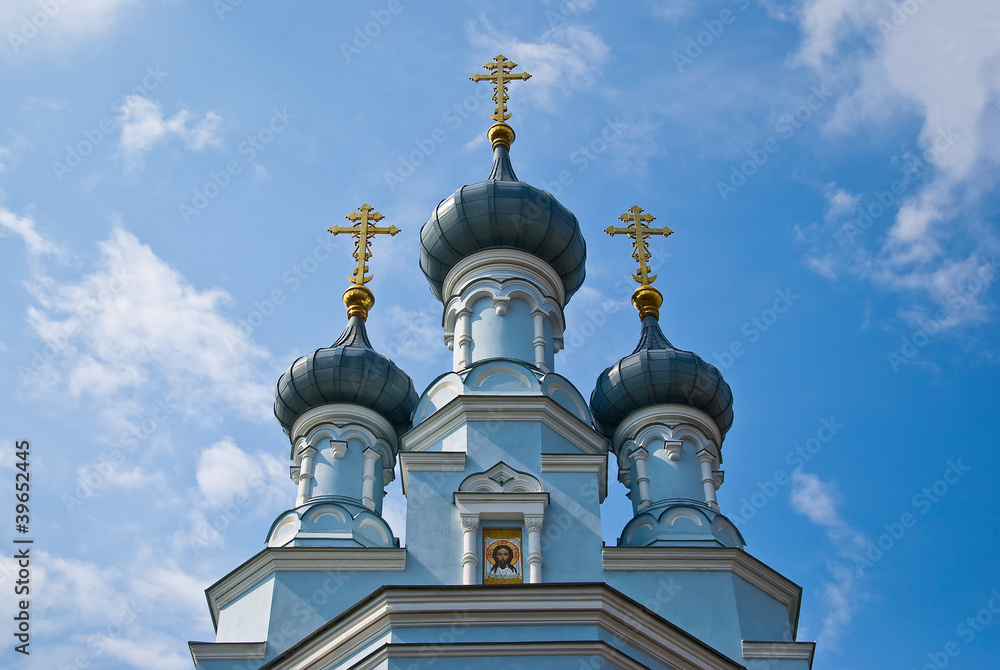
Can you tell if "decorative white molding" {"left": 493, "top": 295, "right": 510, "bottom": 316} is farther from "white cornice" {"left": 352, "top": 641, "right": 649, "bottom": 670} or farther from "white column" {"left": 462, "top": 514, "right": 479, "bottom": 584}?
"white cornice" {"left": 352, "top": 641, "right": 649, "bottom": 670}

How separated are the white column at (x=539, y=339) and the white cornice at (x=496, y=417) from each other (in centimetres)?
95

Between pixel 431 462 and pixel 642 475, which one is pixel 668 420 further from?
pixel 431 462

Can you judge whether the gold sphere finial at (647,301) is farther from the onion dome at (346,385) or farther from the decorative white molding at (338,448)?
the decorative white molding at (338,448)

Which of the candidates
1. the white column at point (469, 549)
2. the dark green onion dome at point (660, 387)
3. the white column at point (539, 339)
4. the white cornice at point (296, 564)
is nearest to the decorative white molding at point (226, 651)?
the white cornice at point (296, 564)

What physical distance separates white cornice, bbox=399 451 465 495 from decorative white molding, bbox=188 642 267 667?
6.28 feet

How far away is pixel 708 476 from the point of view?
1434 cm

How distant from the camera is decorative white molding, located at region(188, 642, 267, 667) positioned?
1145 centimetres

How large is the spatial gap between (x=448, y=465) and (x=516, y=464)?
0.61 m

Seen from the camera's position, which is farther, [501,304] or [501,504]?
[501,304]

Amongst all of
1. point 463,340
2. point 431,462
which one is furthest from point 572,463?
point 463,340

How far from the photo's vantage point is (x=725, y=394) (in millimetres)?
15070

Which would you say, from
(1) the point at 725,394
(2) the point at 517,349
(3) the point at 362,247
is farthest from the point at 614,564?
(3) the point at 362,247

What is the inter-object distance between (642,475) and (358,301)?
442 centimetres

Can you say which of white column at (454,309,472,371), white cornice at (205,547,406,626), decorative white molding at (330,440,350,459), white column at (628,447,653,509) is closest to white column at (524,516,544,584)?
white cornice at (205,547,406,626)
